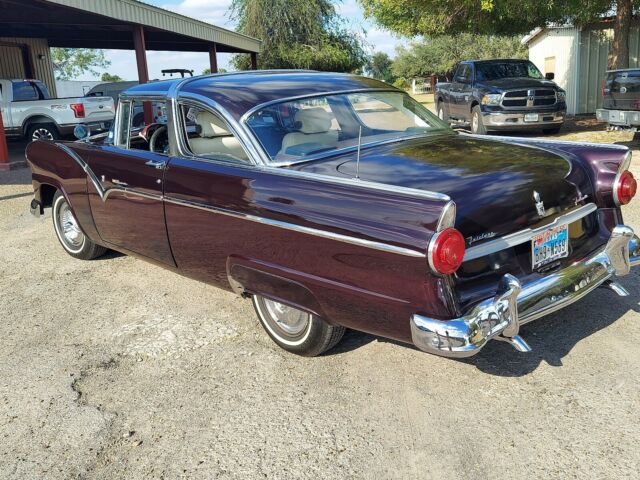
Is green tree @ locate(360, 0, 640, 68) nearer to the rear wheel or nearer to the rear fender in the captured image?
the rear wheel

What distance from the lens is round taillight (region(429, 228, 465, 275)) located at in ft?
8.75

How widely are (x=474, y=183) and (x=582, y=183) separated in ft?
3.10

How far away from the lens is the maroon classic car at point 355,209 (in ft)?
9.29

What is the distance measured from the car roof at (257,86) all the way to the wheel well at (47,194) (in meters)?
1.81

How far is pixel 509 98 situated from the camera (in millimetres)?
12844

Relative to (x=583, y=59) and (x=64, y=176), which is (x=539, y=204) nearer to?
(x=64, y=176)

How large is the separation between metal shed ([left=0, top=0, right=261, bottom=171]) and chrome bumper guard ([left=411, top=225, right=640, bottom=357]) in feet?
37.0

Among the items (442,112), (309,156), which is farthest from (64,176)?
(442,112)

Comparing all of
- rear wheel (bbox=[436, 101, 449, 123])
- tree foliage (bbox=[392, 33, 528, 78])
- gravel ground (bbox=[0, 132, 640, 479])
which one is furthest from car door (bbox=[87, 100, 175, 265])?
tree foliage (bbox=[392, 33, 528, 78])

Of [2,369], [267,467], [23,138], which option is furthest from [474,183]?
[23,138]

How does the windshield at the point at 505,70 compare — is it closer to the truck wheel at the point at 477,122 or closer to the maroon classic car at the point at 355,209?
the truck wheel at the point at 477,122

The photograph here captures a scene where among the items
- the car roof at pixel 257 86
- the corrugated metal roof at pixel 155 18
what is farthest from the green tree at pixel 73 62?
the car roof at pixel 257 86

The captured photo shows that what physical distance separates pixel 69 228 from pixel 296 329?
334 centimetres

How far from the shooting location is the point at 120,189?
180 inches
